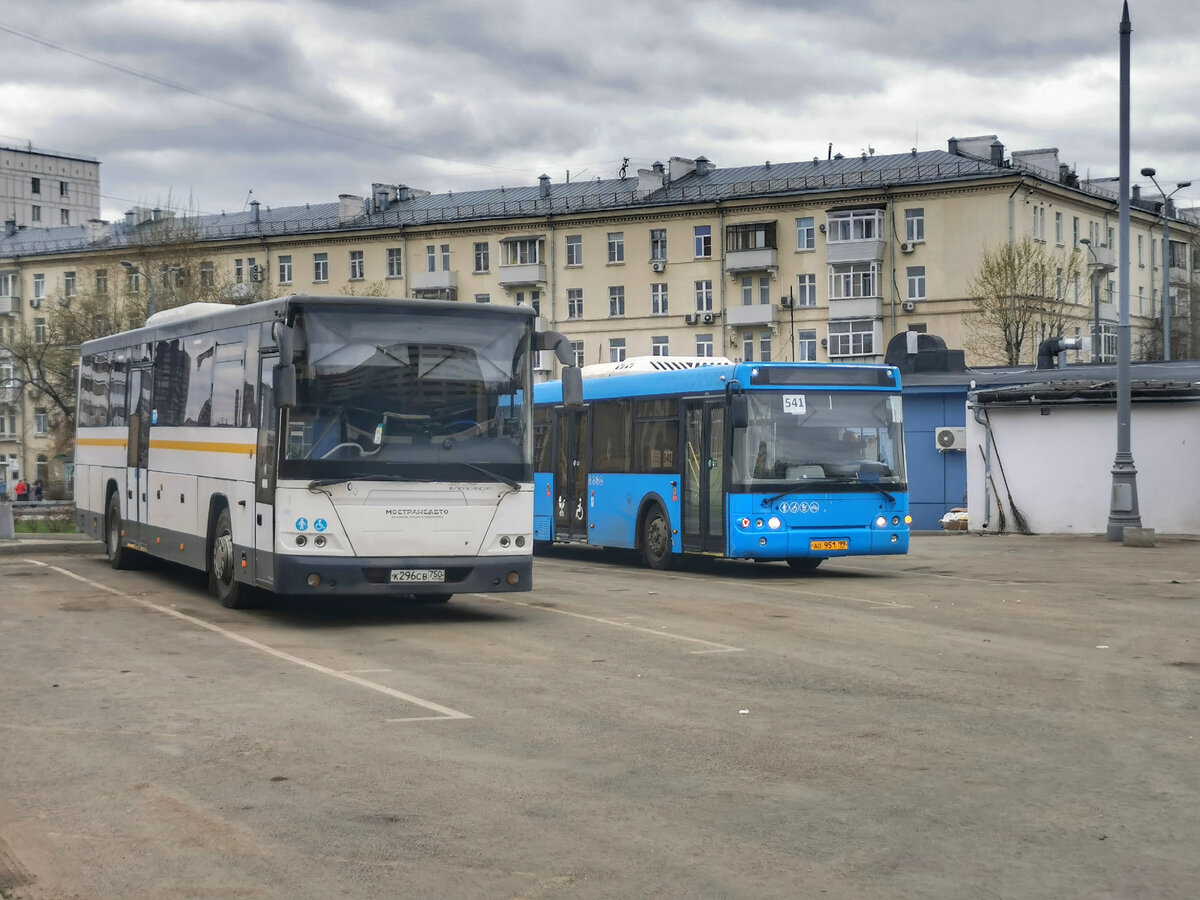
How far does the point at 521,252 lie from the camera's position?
281 feet

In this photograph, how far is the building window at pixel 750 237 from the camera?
79000 millimetres

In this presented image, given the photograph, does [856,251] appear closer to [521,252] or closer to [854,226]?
[854,226]

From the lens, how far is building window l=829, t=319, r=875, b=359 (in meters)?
76.5

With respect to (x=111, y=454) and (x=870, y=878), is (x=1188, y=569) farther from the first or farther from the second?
(x=870, y=878)

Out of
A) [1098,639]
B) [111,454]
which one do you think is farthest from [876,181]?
[1098,639]

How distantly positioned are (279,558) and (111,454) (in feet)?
27.6

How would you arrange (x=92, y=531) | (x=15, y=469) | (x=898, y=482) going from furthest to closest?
(x=15, y=469), (x=92, y=531), (x=898, y=482)

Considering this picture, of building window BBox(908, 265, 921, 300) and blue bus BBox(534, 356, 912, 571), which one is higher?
building window BBox(908, 265, 921, 300)

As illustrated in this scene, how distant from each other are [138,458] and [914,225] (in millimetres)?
59977

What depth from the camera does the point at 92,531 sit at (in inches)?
911

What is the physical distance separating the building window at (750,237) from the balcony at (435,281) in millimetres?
15716

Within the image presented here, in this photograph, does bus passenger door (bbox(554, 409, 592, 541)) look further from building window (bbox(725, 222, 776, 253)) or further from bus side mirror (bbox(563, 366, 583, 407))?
building window (bbox(725, 222, 776, 253))

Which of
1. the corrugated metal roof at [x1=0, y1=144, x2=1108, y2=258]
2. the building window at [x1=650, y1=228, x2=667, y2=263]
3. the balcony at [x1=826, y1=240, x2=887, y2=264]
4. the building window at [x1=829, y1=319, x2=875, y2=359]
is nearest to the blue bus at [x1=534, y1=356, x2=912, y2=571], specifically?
the corrugated metal roof at [x1=0, y1=144, x2=1108, y2=258]

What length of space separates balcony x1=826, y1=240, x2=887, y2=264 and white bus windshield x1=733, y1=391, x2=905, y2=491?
56018 mm
